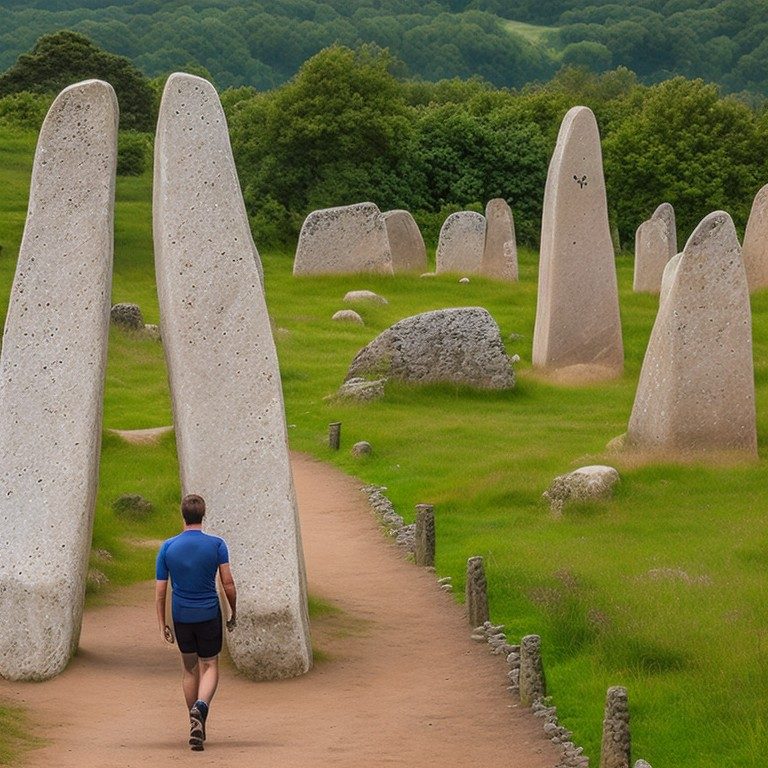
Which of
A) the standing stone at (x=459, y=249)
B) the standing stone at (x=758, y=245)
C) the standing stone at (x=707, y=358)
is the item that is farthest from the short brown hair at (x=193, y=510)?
the standing stone at (x=459, y=249)

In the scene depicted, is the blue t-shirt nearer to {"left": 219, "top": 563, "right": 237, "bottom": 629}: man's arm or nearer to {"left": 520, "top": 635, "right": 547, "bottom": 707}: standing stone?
{"left": 219, "top": 563, "right": 237, "bottom": 629}: man's arm

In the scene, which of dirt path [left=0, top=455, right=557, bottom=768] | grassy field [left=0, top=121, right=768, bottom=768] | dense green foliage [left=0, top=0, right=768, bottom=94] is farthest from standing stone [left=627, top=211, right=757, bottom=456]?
dense green foliage [left=0, top=0, right=768, bottom=94]

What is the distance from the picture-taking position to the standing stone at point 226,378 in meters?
11.2

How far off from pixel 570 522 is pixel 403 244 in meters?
26.8

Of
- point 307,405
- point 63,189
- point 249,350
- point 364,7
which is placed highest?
point 364,7

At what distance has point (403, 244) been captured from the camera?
1635 inches

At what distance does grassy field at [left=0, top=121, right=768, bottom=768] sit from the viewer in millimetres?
10039

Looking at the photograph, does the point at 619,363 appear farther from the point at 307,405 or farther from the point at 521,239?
the point at 521,239

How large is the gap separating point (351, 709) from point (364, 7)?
151094mm

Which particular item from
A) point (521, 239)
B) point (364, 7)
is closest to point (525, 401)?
point (521, 239)

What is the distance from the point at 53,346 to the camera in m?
12.1

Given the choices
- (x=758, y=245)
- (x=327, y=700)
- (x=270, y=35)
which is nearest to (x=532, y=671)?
(x=327, y=700)

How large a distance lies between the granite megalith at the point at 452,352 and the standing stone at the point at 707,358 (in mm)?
5769

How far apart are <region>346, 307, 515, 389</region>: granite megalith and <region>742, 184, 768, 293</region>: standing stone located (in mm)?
11987
